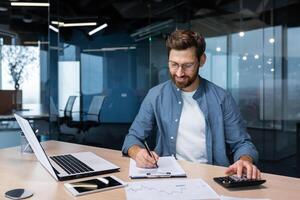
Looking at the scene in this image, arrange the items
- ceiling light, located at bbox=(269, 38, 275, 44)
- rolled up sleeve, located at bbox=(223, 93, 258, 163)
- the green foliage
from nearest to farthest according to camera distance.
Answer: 1. rolled up sleeve, located at bbox=(223, 93, 258, 163)
2. ceiling light, located at bbox=(269, 38, 275, 44)
3. the green foliage

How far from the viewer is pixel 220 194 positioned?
1156 millimetres

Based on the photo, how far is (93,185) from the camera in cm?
124

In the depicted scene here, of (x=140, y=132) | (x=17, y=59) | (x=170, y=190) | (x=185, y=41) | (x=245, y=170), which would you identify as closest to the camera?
A: (x=170, y=190)

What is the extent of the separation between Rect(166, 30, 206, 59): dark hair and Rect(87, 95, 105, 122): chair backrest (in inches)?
163

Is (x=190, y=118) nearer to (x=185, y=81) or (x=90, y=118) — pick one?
(x=185, y=81)

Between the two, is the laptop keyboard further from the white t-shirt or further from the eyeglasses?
the eyeglasses

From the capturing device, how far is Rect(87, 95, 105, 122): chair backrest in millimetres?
5789

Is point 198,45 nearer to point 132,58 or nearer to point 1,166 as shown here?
point 1,166

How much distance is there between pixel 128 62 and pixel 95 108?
0.94m

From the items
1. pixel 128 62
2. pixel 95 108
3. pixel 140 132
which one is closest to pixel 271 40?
pixel 128 62

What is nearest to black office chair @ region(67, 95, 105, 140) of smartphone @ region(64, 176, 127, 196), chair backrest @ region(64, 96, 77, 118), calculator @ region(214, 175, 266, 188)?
chair backrest @ region(64, 96, 77, 118)

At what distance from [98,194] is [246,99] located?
4.10 metres

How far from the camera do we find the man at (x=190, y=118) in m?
1.74

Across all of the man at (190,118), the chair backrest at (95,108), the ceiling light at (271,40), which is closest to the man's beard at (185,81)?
the man at (190,118)
